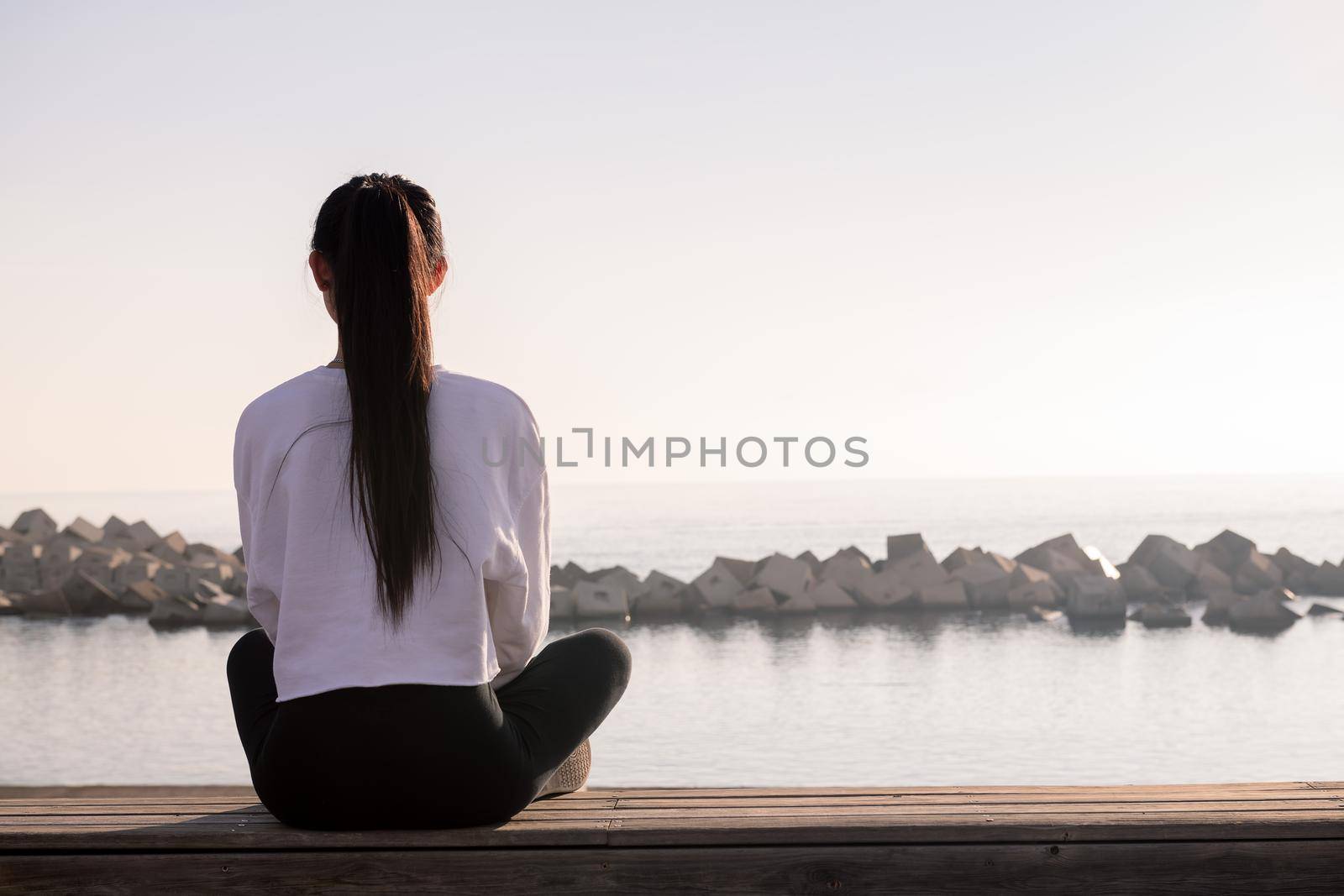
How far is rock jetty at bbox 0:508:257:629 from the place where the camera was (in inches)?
273

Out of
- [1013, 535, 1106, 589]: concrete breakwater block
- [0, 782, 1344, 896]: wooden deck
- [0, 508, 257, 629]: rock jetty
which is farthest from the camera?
[1013, 535, 1106, 589]: concrete breakwater block

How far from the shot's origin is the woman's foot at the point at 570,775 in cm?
130

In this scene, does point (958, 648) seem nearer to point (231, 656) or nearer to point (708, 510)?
point (231, 656)

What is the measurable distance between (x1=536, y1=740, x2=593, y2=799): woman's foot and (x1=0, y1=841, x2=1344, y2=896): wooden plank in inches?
6.7

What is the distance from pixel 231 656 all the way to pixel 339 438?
0.94 ft

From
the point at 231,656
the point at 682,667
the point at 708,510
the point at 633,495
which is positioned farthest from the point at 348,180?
the point at 633,495

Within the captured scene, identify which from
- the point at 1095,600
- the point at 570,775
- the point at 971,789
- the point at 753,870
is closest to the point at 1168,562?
the point at 1095,600

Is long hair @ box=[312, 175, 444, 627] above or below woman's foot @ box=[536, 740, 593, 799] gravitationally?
above

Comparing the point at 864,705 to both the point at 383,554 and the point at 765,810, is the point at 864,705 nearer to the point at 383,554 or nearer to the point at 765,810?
the point at 765,810

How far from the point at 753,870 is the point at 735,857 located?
0.02 meters

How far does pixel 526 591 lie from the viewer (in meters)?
1.19

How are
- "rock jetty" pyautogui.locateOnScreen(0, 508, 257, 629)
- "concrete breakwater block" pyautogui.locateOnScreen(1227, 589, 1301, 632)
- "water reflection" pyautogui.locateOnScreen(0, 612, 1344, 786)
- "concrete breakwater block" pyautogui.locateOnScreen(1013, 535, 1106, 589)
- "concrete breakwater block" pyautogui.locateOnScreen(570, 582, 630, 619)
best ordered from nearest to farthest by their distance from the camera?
"water reflection" pyautogui.locateOnScreen(0, 612, 1344, 786), "concrete breakwater block" pyautogui.locateOnScreen(1227, 589, 1301, 632), "concrete breakwater block" pyautogui.locateOnScreen(570, 582, 630, 619), "rock jetty" pyautogui.locateOnScreen(0, 508, 257, 629), "concrete breakwater block" pyautogui.locateOnScreen(1013, 535, 1106, 589)

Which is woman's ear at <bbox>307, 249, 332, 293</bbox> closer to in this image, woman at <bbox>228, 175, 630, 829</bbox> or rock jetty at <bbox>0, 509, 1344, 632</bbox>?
woman at <bbox>228, 175, 630, 829</bbox>

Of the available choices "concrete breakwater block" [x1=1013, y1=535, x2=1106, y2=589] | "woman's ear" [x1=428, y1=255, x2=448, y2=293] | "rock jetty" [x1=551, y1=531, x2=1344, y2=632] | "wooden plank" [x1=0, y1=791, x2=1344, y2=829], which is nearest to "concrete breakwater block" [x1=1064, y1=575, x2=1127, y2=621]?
"rock jetty" [x1=551, y1=531, x2=1344, y2=632]
